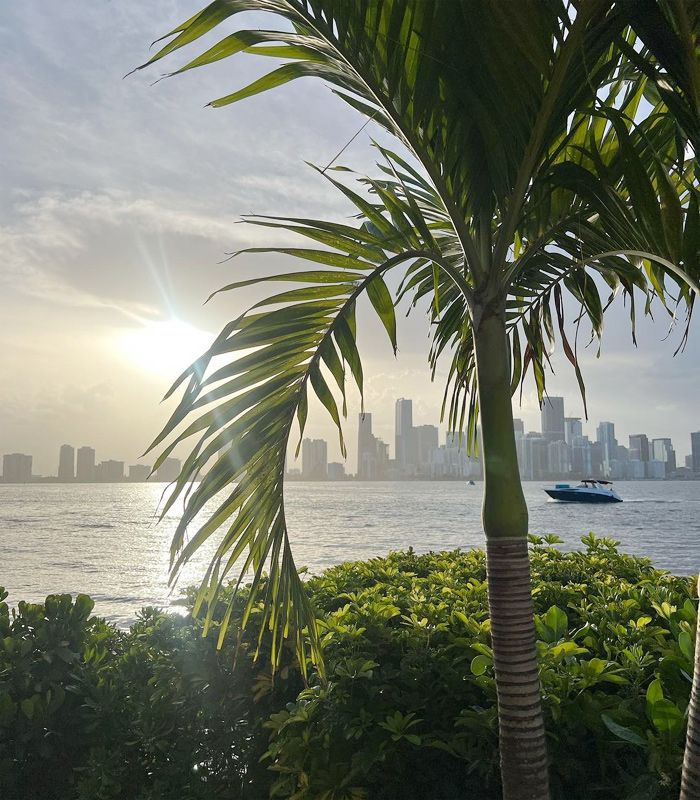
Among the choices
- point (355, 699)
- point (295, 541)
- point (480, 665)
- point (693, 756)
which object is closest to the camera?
point (693, 756)

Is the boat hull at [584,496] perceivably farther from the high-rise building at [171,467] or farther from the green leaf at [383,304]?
the green leaf at [383,304]

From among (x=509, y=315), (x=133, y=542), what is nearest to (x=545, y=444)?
(x=133, y=542)

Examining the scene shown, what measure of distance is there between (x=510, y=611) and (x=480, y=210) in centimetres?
128

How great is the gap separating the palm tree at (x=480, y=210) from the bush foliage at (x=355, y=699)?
1.13 ft

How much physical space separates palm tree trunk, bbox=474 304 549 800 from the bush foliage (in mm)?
279

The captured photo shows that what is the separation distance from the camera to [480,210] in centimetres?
214

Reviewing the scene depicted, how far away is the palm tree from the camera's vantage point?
173cm

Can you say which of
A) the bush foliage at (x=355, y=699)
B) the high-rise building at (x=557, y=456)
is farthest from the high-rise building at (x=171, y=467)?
the high-rise building at (x=557, y=456)

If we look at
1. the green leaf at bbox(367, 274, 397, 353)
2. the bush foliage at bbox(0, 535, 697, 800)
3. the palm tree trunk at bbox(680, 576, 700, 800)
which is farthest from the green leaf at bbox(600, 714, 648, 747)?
the green leaf at bbox(367, 274, 397, 353)

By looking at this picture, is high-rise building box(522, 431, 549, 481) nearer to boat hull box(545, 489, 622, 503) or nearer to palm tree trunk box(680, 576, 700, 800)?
boat hull box(545, 489, 622, 503)

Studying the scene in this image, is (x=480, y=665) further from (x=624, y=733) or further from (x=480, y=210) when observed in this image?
(x=480, y=210)

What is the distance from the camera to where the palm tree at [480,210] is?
5.69ft

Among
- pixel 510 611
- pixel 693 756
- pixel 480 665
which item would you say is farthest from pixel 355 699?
pixel 693 756

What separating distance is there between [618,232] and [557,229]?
40 cm
